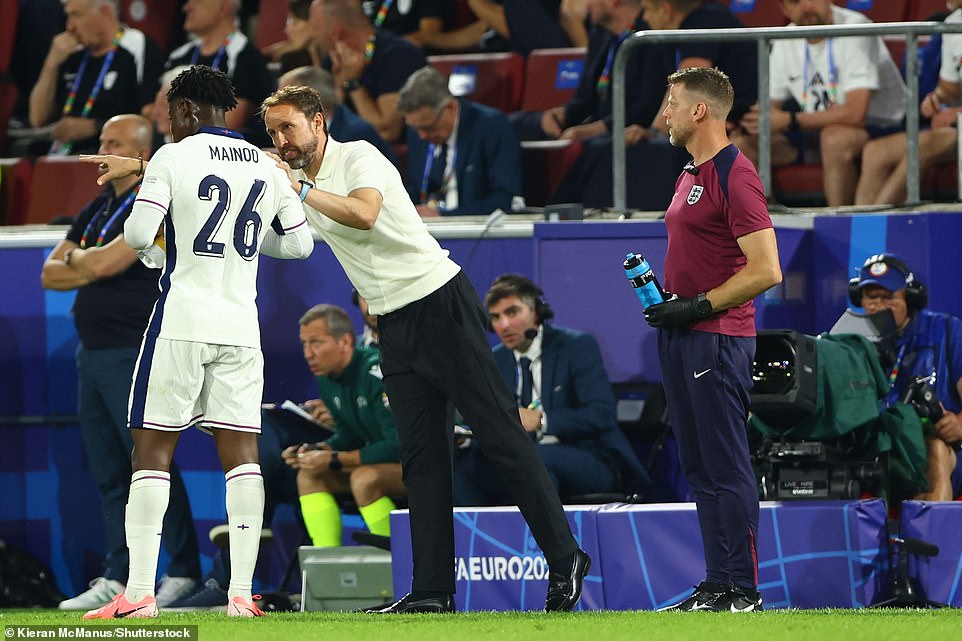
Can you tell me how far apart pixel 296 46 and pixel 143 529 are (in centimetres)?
603

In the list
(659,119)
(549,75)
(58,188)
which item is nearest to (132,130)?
(58,188)

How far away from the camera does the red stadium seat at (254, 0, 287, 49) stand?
38.0ft

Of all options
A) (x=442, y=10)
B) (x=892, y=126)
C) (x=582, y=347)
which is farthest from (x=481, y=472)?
(x=442, y=10)

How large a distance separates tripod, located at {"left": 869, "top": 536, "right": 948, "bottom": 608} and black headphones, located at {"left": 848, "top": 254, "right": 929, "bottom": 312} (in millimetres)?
1163

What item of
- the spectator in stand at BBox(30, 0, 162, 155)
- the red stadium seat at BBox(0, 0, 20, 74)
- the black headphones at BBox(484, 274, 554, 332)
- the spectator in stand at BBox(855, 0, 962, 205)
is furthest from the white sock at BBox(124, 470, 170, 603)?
the red stadium seat at BBox(0, 0, 20, 74)

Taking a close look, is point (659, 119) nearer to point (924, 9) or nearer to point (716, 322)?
point (924, 9)

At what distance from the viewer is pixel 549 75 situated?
32.6 feet

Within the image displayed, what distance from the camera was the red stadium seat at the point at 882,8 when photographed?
9375 millimetres

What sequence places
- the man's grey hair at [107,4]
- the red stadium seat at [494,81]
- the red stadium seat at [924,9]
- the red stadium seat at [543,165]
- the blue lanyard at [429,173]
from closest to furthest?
Answer: the blue lanyard at [429,173]
the red stadium seat at [543,165]
the red stadium seat at [924,9]
the red stadium seat at [494,81]
the man's grey hair at [107,4]

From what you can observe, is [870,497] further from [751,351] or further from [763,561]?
[751,351]

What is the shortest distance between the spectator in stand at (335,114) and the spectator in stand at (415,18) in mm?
2365

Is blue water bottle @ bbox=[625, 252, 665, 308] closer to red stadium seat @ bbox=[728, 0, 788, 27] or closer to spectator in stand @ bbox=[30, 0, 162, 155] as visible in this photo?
red stadium seat @ bbox=[728, 0, 788, 27]

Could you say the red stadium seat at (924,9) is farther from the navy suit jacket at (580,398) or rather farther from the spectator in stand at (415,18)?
the navy suit jacket at (580,398)

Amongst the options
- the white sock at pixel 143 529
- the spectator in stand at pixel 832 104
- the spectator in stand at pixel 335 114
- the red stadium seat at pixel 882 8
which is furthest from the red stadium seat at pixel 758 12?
the white sock at pixel 143 529
